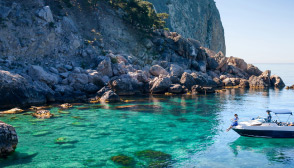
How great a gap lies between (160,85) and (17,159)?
120 ft

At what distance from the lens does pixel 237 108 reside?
39281mm

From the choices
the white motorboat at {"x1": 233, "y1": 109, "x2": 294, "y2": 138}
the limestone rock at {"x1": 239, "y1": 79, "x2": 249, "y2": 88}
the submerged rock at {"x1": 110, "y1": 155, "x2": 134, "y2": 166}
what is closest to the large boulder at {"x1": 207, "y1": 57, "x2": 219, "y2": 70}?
the limestone rock at {"x1": 239, "y1": 79, "x2": 249, "y2": 88}

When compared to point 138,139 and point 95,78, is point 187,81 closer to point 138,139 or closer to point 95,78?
point 95,78

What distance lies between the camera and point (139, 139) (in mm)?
23719

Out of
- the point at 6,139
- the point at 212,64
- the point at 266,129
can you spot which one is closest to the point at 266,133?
the point at 266,129

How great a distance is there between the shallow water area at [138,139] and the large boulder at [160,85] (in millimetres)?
14786

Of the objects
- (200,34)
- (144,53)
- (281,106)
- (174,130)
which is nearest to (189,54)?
(144,53)

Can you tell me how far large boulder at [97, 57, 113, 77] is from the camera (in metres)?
52.3

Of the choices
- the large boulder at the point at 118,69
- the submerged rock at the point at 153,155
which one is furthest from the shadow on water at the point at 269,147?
the large boulder at the point at 118,69

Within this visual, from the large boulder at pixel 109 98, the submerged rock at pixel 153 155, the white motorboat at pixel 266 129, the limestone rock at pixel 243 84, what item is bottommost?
the submerged rock at pixel 153 155

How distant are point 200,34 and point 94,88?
100672mm

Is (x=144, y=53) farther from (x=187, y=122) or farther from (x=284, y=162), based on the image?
(x=284, y=162)

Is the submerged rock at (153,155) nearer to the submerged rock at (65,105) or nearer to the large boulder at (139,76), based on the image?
the submerged rock at (65,105)

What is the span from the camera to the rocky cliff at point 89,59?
42.9 meters
